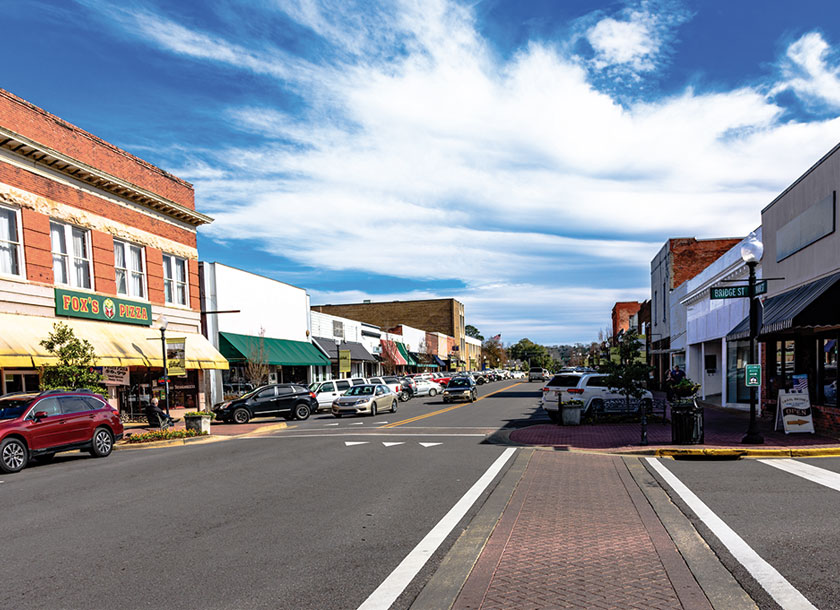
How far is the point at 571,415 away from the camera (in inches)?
773

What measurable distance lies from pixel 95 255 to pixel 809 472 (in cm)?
2206

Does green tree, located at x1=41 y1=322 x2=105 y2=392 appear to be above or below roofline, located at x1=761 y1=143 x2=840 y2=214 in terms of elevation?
below

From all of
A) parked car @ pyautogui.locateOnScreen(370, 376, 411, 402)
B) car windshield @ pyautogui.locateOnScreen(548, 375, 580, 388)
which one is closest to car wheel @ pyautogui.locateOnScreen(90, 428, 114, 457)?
car windshield @ pyautogui.locateOnScreen(548, 375, 580, 388)

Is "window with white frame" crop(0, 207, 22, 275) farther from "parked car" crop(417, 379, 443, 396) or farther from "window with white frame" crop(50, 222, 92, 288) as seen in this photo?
"parked car" crop(417, 379, 443, 396)

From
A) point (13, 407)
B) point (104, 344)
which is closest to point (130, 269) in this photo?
point (104, 344)

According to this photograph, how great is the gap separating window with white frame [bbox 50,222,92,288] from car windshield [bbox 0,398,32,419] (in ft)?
27.6

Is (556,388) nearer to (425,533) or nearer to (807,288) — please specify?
(807,288)

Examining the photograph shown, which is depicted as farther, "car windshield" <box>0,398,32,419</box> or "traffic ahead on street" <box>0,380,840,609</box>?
"car windshield" <box>0,398,32,419</box>

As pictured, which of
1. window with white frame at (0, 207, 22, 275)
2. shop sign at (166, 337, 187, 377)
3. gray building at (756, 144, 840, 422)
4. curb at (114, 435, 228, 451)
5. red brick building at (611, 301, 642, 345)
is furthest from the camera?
red brick building at (611, 301, 642, 345)

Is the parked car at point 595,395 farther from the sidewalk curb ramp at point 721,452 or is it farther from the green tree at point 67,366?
the green tree at point 67,366

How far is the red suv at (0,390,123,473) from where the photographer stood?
1319 cm

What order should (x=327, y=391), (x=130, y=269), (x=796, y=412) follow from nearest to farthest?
(x=796, y=412) → (x=130, y=269) → (x=327, y=391)

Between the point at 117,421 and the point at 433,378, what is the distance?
31889 mm

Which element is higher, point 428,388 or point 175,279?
point 175,279
